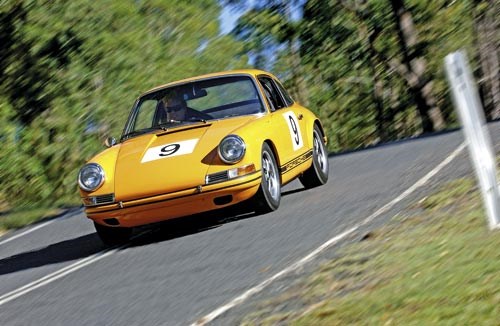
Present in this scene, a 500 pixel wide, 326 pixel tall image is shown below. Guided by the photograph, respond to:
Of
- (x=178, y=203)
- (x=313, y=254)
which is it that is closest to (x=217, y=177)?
(x=178, y=203)

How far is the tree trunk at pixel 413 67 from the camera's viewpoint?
33.2m

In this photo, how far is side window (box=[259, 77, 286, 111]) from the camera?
12938 millimetres

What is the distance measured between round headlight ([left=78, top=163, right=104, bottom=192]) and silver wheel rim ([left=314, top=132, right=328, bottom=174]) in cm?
333

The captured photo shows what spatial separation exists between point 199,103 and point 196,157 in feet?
4.89

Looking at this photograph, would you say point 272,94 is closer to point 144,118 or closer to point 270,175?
point 144,118

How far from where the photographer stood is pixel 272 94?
13289 mm

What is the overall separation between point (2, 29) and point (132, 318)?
2219cm

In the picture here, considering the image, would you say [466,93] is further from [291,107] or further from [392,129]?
[392,129]

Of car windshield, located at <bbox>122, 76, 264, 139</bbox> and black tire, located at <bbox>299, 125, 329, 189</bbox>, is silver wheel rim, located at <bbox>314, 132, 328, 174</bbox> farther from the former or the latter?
car windshield, located at <bbox>122, 76, 264, 139</bbox>

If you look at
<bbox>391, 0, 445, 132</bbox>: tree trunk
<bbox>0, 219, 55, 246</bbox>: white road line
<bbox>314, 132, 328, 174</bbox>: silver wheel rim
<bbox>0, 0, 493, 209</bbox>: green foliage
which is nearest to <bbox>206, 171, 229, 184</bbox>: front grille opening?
<bbox>314, 132, 328, 174</bbox>: silver wheel rim

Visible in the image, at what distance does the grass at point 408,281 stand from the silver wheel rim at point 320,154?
14.7ft

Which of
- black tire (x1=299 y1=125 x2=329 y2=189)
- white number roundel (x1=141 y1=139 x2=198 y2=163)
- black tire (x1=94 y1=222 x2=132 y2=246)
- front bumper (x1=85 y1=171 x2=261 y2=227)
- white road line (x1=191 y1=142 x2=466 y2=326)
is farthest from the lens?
black tire (x1=299 y1=125 x2=329 y2=189)

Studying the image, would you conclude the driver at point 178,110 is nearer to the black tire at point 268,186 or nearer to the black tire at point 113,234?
the black tire at point 268,186

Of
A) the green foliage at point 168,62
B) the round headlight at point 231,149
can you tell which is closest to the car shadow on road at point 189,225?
the round headlight at point 231,149
